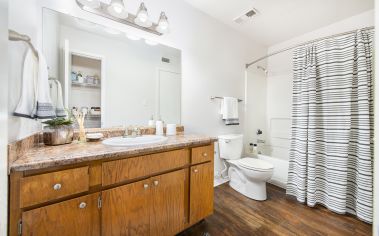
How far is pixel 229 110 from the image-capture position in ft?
7.36

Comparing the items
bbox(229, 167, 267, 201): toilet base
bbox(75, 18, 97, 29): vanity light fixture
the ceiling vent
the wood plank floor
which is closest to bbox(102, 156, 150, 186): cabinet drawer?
the wood plank floor

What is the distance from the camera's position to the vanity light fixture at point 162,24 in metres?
1.54

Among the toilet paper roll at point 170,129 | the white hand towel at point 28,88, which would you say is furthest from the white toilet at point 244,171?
the white hand towel at point 28,88

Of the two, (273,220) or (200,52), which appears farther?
(200,52)

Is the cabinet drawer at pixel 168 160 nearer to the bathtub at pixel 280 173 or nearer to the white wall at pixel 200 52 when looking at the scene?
the white wall at pixel 200 52

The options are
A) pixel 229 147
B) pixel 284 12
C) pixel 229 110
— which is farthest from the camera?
pixel 229 110

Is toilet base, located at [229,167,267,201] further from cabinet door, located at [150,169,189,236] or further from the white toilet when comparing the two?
cabinet door, located at [150,169,189,236]

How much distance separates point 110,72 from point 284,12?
2.21 m

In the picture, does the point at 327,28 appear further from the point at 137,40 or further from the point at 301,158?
the point at 137,40

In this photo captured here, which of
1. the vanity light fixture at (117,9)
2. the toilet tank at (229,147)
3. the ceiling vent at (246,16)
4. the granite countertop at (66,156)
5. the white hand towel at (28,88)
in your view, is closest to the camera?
the granite countertop at (66,156)

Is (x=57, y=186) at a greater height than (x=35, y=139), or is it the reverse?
(x=35, y=139)

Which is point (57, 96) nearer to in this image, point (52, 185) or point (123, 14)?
point (52, 185)

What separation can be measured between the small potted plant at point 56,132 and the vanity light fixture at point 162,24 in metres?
1.17

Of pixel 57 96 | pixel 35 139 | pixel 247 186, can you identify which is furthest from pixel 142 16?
pixel 247 186
